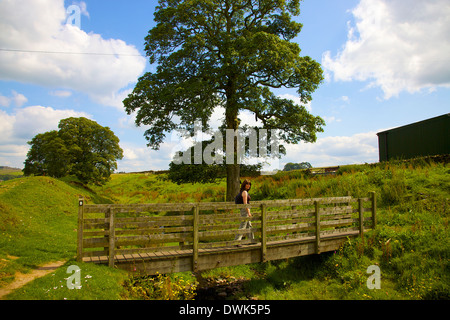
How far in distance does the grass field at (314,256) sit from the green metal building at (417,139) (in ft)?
18.8

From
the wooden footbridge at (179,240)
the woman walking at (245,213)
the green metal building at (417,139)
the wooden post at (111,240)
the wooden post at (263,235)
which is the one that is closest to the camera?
the wooden post at (111,240)

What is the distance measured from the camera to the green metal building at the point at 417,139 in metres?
23.7

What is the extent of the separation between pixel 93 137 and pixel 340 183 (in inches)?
840

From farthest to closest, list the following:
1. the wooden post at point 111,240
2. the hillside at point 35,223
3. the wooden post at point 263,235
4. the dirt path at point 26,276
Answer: the wooden post at point 263,235 → the hillside at point 35,223 → the wooden post at point 111,240 → the dirt path at point 26,276

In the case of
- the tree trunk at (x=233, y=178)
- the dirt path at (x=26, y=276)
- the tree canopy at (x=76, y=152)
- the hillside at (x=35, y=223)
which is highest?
the tree canopy at (x=76, y=152)

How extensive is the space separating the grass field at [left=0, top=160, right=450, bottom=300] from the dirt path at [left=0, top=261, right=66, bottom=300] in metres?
0.21

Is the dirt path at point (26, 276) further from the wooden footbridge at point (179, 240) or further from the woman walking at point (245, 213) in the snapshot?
the woman walking at point (245, 213)

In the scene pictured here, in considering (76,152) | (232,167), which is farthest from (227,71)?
(76,152)

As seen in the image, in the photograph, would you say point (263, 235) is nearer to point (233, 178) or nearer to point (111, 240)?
point (111, 240)

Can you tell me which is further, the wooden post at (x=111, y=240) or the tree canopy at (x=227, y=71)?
the tree canopy at (x=227, y=71)

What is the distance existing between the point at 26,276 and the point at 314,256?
10.2 m

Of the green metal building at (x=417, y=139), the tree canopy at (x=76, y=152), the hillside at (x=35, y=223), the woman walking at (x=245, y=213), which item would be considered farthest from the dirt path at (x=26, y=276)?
the green metal building at (x=417, y=139)

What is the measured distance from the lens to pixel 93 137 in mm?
27453

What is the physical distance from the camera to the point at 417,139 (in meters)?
26.5
